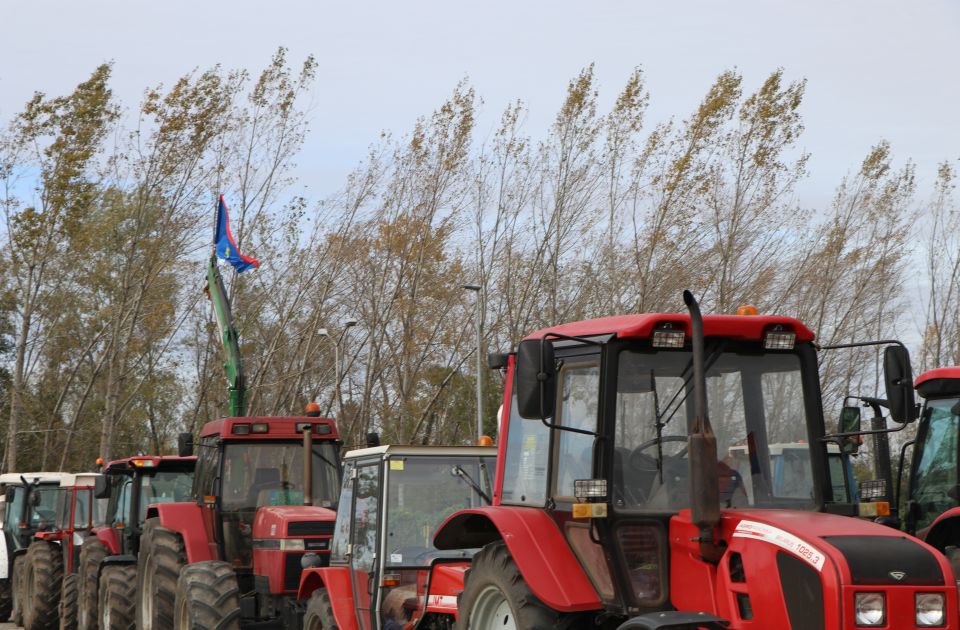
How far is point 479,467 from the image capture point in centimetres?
941

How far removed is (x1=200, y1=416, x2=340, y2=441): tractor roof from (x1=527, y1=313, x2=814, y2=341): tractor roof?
20.4 feet

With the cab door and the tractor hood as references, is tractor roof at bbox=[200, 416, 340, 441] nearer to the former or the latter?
the cab door

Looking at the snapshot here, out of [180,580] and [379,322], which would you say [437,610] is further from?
[379,322]

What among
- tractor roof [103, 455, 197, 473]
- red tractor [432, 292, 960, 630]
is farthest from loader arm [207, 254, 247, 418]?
red tractor [432, 292, 960, 630]

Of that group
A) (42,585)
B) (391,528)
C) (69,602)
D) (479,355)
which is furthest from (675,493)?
(479,355)

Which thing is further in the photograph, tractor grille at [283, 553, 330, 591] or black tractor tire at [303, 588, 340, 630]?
tractor grille at [283, 553, 330, 591]

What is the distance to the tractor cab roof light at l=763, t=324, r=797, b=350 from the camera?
642cm

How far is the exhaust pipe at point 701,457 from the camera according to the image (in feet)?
18.2

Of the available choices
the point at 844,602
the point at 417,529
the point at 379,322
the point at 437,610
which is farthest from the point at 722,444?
the point at 379,322

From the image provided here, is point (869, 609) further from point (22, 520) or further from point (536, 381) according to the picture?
point (22, 520)

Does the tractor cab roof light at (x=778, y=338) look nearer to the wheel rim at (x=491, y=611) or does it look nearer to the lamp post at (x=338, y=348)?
the wheel rim at (x=491, y=611)

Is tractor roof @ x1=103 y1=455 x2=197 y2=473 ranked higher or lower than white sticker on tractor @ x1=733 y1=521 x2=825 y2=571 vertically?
higher

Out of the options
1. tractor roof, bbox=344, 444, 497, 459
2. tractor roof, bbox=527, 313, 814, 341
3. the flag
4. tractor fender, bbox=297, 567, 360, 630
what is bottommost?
tractor fender, bbox=297, 567, 360, 630

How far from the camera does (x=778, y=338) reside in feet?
21.1
